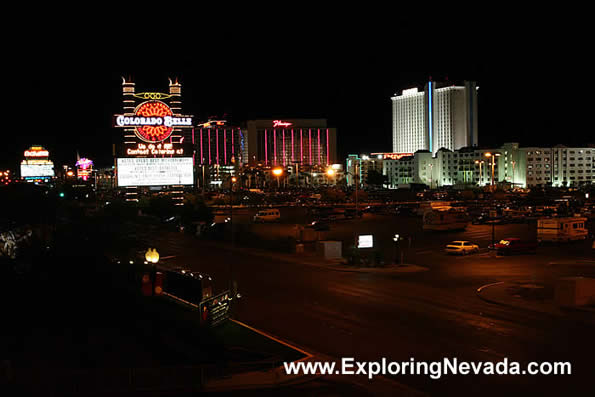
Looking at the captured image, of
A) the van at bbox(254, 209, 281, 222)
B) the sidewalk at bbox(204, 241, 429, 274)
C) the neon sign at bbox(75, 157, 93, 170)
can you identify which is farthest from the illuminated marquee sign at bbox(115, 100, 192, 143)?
the neon sign at bbox(75, 157, 93, 170)

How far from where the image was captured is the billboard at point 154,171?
76875 mm

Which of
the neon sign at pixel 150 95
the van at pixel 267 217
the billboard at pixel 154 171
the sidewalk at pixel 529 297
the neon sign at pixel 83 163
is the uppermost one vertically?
the neon sign at pixel 150 95

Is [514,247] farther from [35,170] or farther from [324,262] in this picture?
[35,170]

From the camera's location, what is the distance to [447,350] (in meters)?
17.7

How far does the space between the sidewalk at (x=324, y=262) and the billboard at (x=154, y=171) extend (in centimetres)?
3158

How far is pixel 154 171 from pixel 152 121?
7624 millimetres

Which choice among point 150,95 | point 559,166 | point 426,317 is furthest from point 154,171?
point 559,166

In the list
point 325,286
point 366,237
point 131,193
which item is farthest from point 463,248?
point 131,193

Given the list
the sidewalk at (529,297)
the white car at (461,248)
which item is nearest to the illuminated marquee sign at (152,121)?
the white car at (461,248)

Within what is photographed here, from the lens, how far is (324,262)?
39.4 metres

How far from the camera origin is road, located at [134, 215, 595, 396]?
1641cm

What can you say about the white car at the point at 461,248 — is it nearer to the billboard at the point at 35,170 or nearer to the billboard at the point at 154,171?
the billboard at the point at 154,171

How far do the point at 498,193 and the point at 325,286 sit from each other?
4043 inches

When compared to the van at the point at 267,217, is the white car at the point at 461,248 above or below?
below
